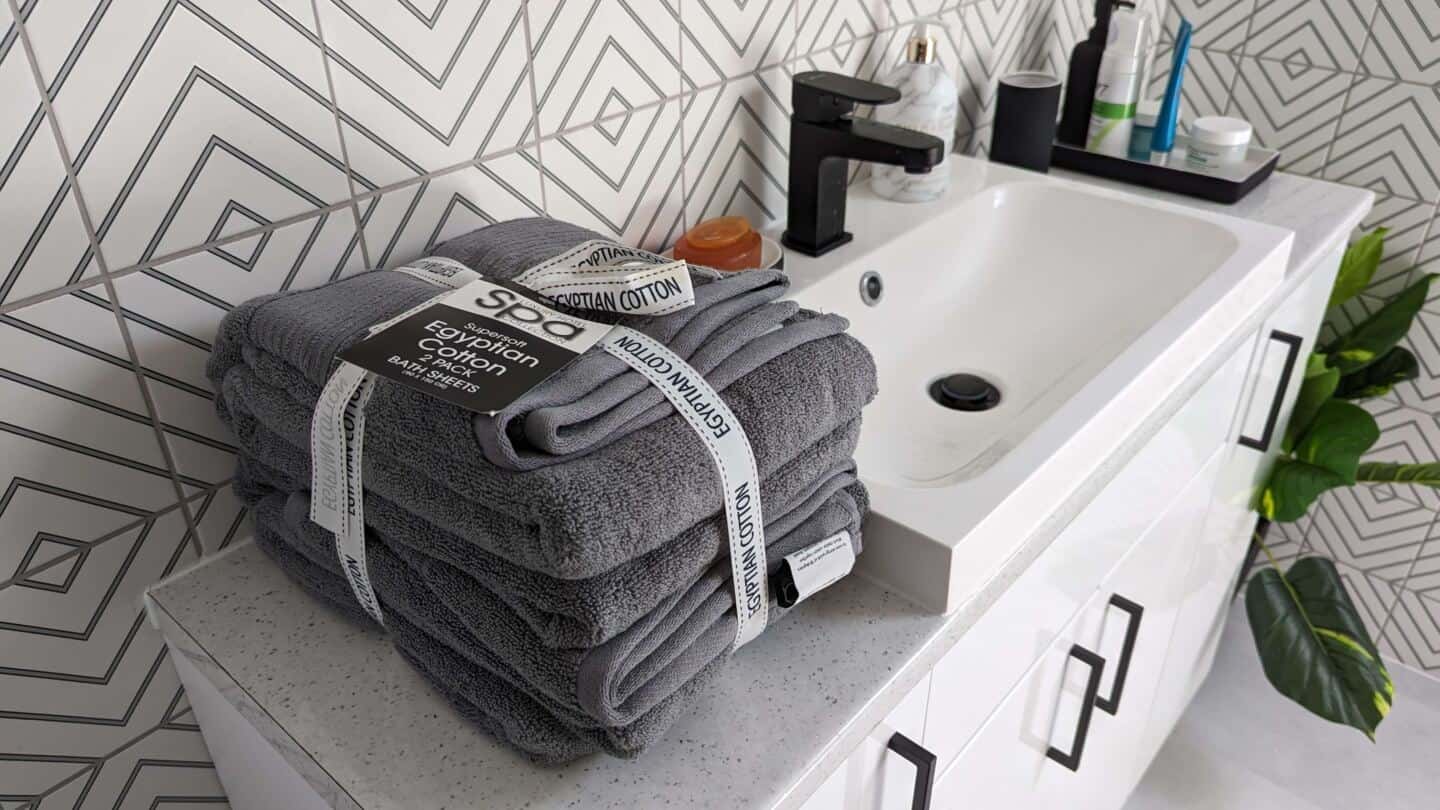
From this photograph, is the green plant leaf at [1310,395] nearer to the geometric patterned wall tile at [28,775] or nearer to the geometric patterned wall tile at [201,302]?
the geometric patterned wall tile at [201,302]

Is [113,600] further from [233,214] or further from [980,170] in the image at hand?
[980,170]

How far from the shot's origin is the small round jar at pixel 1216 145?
137cm

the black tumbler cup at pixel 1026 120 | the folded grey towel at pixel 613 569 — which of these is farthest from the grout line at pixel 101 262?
the black tumbler cup at pixel 1026 120

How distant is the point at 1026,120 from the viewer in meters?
1.34

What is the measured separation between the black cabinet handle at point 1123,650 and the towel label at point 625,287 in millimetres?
672

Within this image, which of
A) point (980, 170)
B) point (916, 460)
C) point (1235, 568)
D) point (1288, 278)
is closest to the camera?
point (916, 460)

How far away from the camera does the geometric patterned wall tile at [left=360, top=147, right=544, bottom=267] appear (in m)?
0.82

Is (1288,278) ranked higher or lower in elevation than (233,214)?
higher

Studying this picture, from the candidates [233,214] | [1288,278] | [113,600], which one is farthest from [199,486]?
[1288,278]

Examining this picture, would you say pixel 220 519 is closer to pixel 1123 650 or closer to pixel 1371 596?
pixel 1123 650

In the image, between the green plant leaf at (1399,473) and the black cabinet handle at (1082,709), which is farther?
the green plant leaf at (1399,473)

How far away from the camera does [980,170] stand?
134cm

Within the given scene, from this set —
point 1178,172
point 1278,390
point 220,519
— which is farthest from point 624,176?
point 1278,390

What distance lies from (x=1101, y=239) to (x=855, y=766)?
83cm
